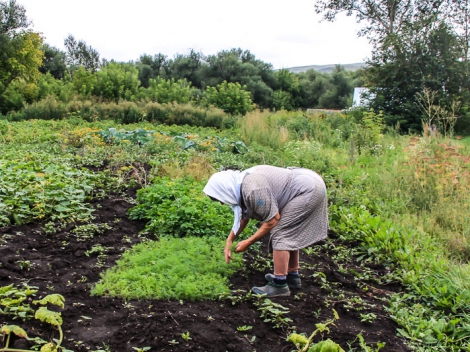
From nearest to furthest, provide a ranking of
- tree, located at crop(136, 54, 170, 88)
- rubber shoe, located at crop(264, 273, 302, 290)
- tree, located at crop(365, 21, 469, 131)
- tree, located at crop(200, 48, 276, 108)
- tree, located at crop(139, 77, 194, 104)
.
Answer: rubber shoe, located at crop(264, 273, 302, 290), tree, located at crop(365, 21, 469, 131), tree, located at crop(139, 77, 194, 104), tree, located at crop(200, 48, 276, 108), tree, located at crop(136, 54, 170, 88)

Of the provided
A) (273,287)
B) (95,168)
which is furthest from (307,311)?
(95,168)

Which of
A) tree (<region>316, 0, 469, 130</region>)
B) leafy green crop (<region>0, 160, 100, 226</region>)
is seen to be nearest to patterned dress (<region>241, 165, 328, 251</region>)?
leafy green crop (<region>0, 160, 100, 226</region>)

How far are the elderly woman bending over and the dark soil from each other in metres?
0.38

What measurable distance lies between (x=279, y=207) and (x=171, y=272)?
1.05m

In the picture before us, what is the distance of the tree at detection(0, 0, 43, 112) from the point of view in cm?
2603

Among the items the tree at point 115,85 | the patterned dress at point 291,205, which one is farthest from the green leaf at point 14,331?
the tree at point 115,85

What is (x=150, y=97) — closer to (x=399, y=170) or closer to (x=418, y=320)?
(x=399, y=170)

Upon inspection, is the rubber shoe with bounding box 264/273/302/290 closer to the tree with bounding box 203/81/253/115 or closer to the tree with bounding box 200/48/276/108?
the tree with bounding box 203/81/253/115

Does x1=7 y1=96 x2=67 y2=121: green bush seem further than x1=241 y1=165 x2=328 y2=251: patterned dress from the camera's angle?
Yes

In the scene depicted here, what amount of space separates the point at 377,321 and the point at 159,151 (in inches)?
250

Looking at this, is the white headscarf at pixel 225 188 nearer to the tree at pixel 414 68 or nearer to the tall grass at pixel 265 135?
the tall grass at pixel 265 135

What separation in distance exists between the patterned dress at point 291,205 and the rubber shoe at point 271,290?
32 centimetres

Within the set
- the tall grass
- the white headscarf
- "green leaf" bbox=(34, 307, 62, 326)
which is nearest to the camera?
"green leaf" bbox=(34, 307, 62, 326)

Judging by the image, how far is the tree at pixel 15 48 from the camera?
26.0 meters
